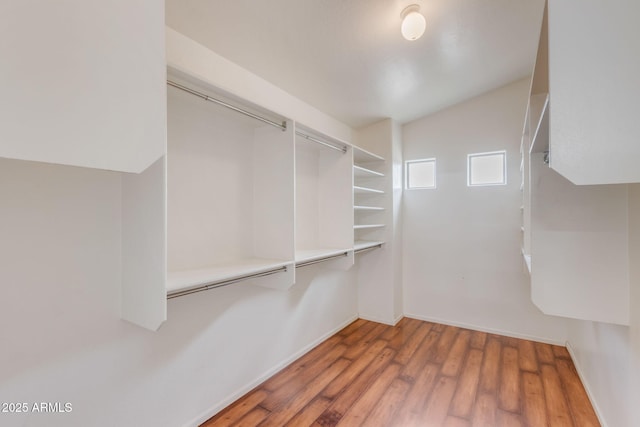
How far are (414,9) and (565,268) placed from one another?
6.01ft

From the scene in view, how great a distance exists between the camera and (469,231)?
11.7 feet

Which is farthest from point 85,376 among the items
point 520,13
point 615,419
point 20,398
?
point 520,13

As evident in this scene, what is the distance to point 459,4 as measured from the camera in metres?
1.91

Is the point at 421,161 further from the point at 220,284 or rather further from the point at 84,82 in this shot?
the point at 84,82

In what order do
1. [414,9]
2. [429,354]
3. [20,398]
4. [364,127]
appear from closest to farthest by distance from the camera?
[20,398] < [414,9] < [429,354] < [364,127]

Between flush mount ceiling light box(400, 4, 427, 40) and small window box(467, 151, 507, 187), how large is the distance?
2118mm

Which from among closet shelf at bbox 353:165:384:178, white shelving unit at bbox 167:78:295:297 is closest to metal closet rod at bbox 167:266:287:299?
white shelving unit at bbox 167:78:295:297

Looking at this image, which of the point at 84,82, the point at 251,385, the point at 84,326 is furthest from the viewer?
the point at 251,385

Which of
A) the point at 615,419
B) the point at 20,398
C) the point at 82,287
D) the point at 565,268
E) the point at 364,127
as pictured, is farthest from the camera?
the point at 364,127

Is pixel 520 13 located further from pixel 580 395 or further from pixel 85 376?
pixel 85 376

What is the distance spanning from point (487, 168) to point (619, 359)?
2.30 metres

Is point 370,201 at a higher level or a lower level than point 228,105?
lower

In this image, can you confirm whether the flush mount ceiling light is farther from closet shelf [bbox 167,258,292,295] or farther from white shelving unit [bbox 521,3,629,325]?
closet shelf [bbox 167,258,292,295]

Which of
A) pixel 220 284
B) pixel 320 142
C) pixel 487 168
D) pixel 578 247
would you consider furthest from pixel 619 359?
pixel 320 142
